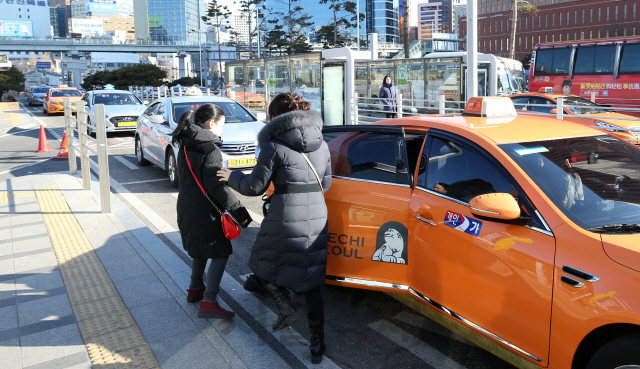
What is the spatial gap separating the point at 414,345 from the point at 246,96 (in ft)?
71.8

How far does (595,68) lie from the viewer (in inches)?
797

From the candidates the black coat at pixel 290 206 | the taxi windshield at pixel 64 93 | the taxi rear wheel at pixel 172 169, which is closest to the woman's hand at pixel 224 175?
the black coat at pixel 290 206

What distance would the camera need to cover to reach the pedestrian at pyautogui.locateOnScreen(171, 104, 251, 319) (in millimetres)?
3824

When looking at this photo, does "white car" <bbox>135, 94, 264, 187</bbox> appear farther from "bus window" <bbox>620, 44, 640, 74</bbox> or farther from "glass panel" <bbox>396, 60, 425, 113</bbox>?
"bus window" <bbox>620, 44, 640, 74</bbox>

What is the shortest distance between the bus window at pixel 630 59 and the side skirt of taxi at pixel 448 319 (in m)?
19.2

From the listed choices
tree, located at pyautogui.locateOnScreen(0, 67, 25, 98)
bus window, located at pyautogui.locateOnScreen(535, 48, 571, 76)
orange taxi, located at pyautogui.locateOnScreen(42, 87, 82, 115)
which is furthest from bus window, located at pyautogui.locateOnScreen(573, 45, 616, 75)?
tree, located at pyautogui.locateOnScreen(0, 67, 25, 98)

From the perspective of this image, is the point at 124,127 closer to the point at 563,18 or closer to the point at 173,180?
the point at 173,180

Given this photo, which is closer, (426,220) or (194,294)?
(426,220)

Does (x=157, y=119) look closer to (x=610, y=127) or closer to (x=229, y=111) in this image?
(x=229, y=111)

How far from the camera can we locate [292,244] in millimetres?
3328

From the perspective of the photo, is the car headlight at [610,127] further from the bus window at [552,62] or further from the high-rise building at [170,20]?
the high-rise building at [170,20]

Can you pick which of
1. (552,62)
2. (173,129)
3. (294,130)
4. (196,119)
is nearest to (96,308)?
(196,119)

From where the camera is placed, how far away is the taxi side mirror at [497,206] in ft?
8.94

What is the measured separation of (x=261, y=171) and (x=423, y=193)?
1052 mm
